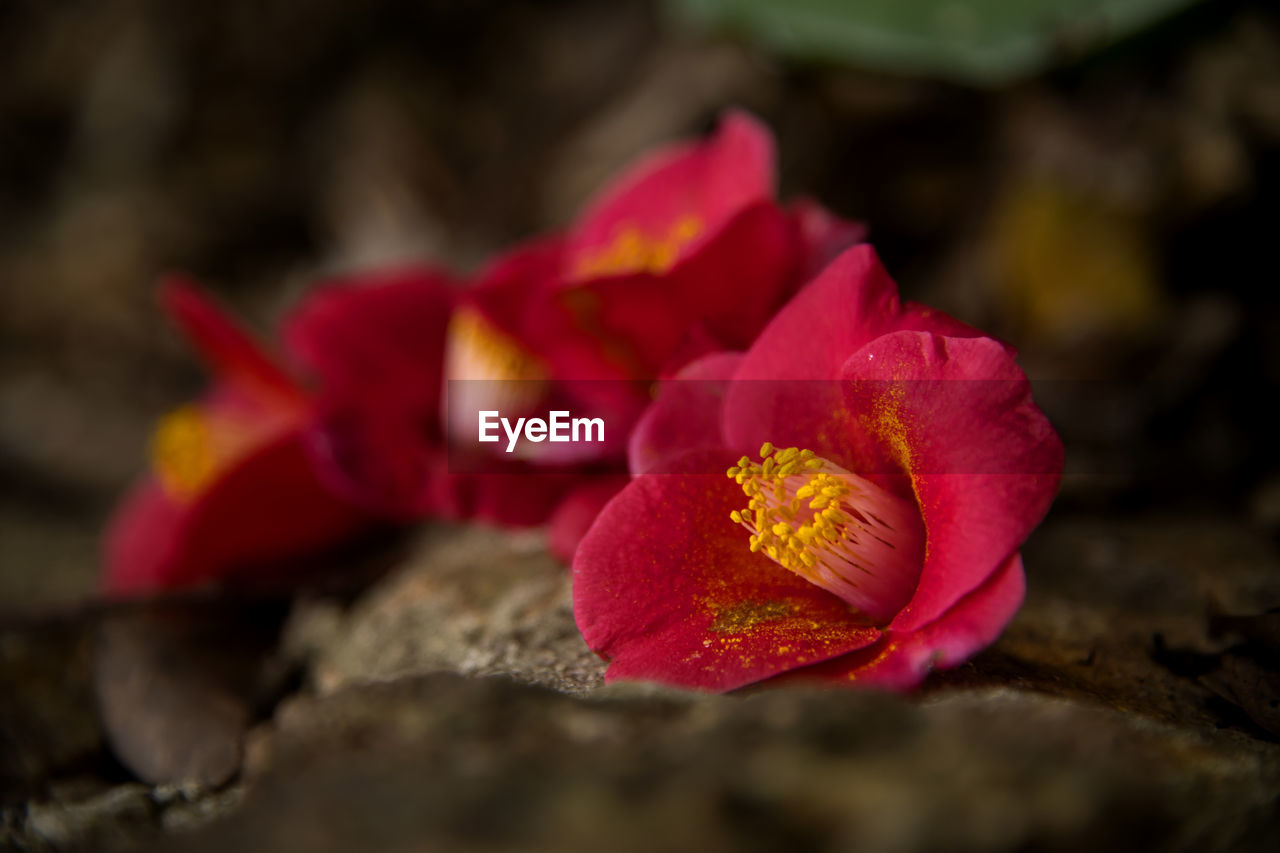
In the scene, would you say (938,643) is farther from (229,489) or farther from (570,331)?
(229,489)

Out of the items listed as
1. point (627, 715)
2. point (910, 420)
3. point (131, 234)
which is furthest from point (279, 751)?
point (131, 234)

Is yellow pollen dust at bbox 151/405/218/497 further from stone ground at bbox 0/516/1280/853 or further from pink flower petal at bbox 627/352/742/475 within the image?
pink flower petal at bbox 627/352/742/475

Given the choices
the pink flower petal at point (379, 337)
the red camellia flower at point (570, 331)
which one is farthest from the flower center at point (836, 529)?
the pink flower petal at point (379, 337)

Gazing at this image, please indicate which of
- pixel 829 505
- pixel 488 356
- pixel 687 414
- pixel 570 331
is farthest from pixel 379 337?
pixel 829 505

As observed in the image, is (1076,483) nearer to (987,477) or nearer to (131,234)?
(987,477)

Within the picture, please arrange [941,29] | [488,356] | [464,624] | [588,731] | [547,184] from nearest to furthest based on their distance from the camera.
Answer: [588,731] < [464,624] < [488,356] < [941,29] < [547,184]

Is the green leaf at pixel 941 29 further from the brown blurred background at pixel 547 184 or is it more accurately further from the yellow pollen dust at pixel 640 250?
the yellow pollen dust at pixel 640 250
